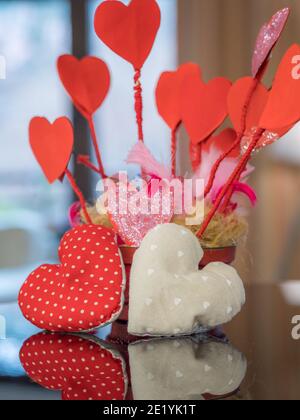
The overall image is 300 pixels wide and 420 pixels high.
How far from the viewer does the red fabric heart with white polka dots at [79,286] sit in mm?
692

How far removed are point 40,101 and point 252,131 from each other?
187 cm

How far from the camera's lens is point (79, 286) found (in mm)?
710

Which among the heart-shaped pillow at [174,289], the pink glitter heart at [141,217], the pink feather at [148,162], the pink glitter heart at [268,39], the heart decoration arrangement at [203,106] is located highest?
the pink glitter heart at [268,39]

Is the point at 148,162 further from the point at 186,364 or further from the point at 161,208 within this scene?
the point at 186,364

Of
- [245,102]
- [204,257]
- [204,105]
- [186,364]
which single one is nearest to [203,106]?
[204,105]

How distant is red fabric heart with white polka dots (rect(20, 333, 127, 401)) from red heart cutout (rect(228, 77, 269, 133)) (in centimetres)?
31

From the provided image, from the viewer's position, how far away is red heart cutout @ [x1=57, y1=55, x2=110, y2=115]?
889 millimetres

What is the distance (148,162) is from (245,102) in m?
0.13

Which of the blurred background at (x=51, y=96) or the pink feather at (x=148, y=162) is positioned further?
the blurred background at (x=51, y=96)

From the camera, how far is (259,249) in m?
2.20

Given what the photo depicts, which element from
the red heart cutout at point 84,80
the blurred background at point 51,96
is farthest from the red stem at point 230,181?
the blurred background at point 51,96

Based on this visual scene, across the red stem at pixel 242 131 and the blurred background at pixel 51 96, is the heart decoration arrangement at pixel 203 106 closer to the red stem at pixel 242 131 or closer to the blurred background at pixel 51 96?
the red stem at pixel 242 131

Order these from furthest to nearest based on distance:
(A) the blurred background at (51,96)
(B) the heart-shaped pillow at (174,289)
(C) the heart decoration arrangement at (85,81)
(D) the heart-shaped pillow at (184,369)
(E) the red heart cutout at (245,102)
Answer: (A) the blurred background at (51,96) < (C) the heart decoration arrangement at (85,81) < (E) the red heart cutout at (245,102) < (B) the heart-shaped pillow at (174,289) < (D) the heart-shaped pillow at (184,369)

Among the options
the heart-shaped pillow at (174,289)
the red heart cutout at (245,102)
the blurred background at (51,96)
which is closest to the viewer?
the heart-shaped pillow at (174,289)
